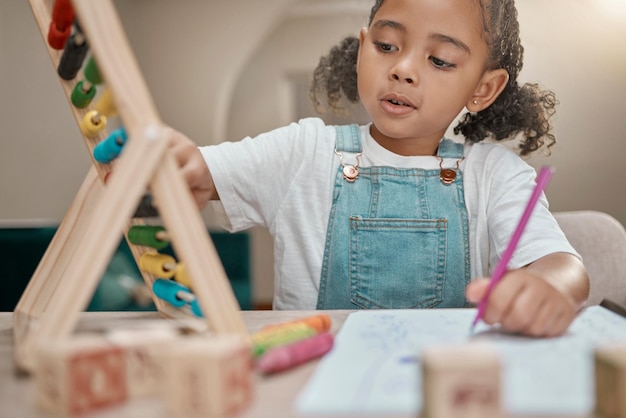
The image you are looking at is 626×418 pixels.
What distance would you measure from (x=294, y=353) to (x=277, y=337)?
0.03 meters

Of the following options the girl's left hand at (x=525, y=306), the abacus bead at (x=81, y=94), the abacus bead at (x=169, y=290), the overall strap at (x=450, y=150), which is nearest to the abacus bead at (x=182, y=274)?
the abacus bead at (x=169, y=290)

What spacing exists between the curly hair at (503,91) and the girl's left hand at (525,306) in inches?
23.3

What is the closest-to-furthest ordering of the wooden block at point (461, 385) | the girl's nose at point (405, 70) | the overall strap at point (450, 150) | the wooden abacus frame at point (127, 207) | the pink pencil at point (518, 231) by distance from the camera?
the wooden block at point (461, 385)
the wooden abacus frame at point (127, 207)
the pink pencil at point (518, 231)
the girl's nose at point (405, 70)
the overall strap at point (450, 150)

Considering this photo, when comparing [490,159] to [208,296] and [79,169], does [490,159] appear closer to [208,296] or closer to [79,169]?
[208,296]

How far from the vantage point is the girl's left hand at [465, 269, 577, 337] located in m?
0.65

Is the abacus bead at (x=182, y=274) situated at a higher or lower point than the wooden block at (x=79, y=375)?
lower

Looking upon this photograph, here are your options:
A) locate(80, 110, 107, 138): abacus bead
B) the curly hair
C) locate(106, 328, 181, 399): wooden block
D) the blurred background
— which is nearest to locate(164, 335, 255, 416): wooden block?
locate(106, 328, 181, 399): wooden block

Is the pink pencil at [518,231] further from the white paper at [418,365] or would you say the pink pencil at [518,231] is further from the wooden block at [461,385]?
the wooden block at [461,385]

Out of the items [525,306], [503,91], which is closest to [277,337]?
[525,306]

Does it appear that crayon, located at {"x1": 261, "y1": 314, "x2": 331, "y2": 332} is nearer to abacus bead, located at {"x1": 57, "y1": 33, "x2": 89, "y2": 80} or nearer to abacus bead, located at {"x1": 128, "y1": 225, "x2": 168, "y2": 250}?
abacus bead, located at {"x1": 128, "y1": 225, "x2": 168, "y2": 250}

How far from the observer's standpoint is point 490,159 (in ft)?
3.75

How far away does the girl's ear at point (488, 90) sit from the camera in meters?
1.20

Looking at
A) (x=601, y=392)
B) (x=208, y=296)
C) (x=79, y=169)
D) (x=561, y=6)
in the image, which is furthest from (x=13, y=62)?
(x=601, y=392)

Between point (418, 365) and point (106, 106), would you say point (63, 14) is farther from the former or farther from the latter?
point (418, 365)
